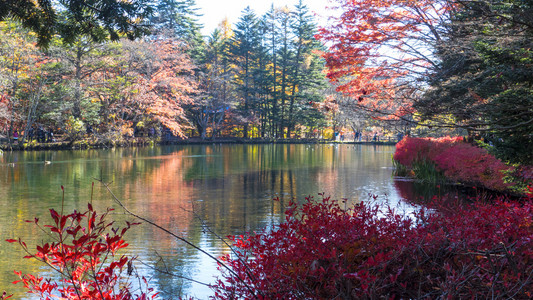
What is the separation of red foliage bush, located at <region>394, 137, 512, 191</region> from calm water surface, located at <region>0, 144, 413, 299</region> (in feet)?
4.76

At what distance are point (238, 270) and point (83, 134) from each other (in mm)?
32188

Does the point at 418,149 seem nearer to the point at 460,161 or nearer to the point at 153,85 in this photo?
the point at 460,161

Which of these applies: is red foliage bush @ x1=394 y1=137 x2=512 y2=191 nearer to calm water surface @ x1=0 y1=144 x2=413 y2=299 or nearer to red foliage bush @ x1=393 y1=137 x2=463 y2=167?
red foliage bush @ x1=393 y1=137 x2=463 y2=167

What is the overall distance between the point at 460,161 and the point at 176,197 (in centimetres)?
866

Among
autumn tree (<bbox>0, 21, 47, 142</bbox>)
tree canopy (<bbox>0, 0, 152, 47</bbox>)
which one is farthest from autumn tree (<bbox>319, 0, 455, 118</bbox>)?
autumn tree (<bbox>0, 21, 47, 142</bbox>)

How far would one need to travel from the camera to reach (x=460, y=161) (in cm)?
1460

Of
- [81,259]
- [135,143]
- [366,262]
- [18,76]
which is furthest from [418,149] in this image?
[135,143]

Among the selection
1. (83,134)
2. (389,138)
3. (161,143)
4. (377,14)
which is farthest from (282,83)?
(377,14)

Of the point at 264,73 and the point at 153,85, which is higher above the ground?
the point at 264,73

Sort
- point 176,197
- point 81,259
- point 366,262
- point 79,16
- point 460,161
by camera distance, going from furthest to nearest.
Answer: point 460,161, point 176,197, point 79,16, point 366,262, point 81,259

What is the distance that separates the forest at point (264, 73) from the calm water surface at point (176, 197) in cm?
279

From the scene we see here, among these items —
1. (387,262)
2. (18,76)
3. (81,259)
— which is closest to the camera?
(387,262)

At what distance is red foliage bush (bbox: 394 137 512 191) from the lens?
509 inches

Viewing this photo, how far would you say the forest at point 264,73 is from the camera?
7.57 metres
